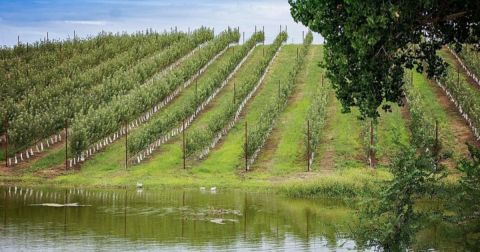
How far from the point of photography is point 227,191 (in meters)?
85.0

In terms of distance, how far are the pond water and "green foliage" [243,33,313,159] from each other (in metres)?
17.4

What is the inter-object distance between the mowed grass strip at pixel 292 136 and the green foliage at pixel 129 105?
71.9 ft

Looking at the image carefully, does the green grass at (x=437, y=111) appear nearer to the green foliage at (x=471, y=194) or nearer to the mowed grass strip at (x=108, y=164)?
the mowed grass strip at (x=108, y=164)

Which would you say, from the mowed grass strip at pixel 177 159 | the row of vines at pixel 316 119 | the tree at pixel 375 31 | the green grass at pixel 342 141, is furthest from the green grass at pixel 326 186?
the tree at pixel 375 31

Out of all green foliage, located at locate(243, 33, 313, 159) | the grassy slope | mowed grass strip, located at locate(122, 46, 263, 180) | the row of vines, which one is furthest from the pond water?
the row of vines

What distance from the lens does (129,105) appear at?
117312 mm

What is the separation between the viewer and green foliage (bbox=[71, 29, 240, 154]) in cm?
10291

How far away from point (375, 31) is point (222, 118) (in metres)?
82.3

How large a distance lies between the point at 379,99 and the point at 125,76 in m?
110

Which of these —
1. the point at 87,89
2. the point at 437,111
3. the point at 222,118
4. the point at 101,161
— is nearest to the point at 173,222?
the point at 101,161

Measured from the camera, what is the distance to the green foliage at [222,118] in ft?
336

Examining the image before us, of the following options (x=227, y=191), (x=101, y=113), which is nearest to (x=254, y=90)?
(x=101, y=113)

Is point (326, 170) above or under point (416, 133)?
under

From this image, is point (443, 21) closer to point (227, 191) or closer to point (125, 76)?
point (227, 191)
